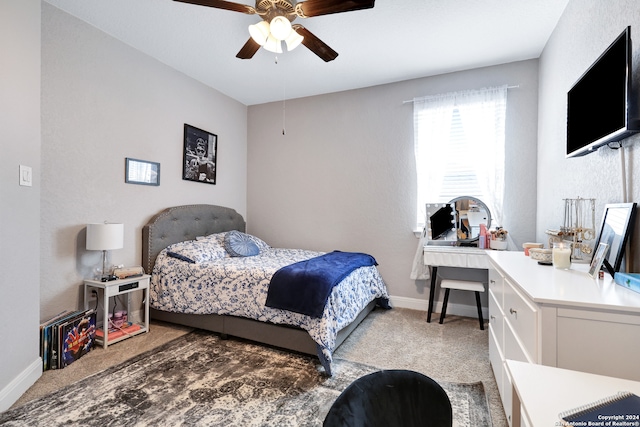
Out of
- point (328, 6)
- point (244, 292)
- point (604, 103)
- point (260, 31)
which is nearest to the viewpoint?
point (604, 103)

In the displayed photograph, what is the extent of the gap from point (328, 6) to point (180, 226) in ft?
8.40

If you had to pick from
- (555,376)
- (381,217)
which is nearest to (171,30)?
(381,217)

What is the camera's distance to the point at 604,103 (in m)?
1.44

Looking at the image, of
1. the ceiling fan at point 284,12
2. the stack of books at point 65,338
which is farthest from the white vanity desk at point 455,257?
the stack of books at point 65,338


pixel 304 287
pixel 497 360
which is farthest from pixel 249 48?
pixel 497 360

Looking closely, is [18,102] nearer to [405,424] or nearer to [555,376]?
[405,424]

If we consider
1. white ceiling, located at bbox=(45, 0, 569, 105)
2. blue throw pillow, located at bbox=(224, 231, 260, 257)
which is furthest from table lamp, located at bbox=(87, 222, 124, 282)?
white ceiling, located at bbox=(45, 0, 569, 105)

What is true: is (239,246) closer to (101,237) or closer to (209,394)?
(101,237)

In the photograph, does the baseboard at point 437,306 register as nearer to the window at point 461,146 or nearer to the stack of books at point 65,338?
the window at point 461,146

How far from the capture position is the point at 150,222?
9.72ft

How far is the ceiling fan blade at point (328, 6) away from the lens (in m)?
1.66

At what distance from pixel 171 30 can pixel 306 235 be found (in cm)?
260

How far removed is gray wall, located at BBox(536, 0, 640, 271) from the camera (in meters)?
1.34

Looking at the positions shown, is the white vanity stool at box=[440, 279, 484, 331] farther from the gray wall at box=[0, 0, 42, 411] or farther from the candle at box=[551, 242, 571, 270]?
the gray wall at box=[0, 0, 42, 411]
